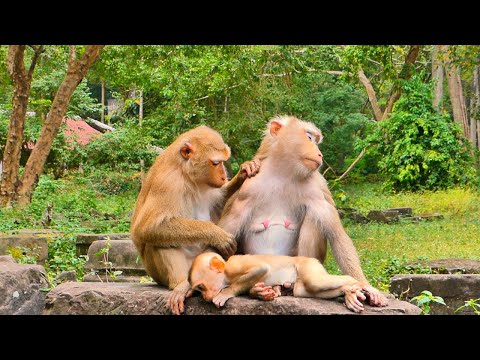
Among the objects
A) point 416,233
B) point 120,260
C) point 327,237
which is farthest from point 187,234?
point 416,233

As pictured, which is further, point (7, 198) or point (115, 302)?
point (7, 198)

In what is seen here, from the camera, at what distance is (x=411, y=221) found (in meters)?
16.9

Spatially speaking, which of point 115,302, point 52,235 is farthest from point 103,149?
point 115,302

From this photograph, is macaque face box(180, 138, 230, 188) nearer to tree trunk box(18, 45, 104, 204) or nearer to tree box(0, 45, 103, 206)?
tree trunk box(18, 45, 104, 204)

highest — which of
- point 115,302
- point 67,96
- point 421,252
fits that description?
point 67,96

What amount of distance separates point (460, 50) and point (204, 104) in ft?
25.2

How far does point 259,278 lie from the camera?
160 inches

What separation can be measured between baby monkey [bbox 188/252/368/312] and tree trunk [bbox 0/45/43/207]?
508 inches

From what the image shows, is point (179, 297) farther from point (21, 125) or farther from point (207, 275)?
point (21, 125)

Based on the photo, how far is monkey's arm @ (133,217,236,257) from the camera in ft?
14.0

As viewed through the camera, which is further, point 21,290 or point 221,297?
point 21,290

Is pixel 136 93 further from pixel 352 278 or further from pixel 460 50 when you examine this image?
pixel 352 278

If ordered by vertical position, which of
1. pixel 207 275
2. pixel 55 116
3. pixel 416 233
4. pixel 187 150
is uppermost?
pixel 55 116

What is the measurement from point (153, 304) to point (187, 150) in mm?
938
